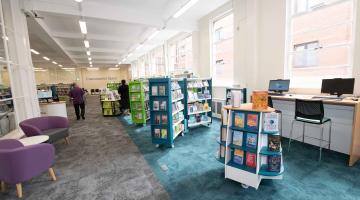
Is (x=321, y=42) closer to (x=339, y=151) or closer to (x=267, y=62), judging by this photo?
(x=267, y=62)

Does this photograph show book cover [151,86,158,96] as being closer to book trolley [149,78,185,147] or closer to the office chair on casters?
book trolley [149,78,185,147]

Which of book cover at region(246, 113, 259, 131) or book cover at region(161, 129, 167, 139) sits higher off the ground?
book cover at region(246, 113, 259, 131)

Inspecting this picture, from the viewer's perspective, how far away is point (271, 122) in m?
2.30

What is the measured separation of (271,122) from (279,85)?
2245 mm

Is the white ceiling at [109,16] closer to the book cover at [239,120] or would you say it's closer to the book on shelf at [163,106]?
the book on shelf at [163,106]

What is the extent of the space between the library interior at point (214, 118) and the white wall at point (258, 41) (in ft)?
0.09

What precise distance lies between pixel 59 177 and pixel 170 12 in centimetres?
540

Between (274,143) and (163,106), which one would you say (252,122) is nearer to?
(274,143)

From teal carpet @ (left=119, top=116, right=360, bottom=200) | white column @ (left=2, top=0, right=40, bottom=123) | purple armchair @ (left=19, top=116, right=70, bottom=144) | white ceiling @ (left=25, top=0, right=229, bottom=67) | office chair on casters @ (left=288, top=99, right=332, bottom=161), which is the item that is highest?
white ceiling @ (left=25, top=0, right=229, bottom=67)

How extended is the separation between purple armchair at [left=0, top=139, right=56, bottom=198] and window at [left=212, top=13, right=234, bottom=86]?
18.2 feet

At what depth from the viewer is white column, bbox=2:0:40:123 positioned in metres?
4.03

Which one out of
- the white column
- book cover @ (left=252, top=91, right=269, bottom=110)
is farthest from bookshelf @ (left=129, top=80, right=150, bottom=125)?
book cover @ (left=252, top=91, right=269, bottom=110)

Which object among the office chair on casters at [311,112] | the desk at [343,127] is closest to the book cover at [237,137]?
the office chair on casters at [311,112]

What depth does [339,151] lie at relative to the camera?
3.39 metres
